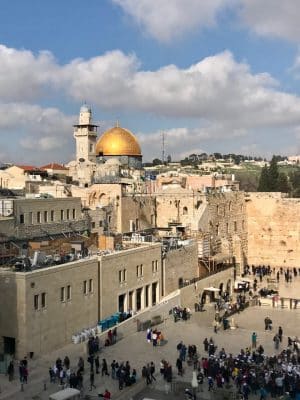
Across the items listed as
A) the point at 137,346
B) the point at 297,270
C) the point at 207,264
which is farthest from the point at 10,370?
the point at 297,270

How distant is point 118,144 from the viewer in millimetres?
54594

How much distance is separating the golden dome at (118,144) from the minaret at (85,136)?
0.83m

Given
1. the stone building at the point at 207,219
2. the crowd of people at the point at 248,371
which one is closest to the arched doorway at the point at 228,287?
the stone building at the point at 207,219

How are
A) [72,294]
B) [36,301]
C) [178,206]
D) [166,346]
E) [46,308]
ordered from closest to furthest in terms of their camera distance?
[36,301] → [46,308] → [72,294] → [166,346] → [178,206]

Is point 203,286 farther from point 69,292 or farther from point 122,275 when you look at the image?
point 69,292

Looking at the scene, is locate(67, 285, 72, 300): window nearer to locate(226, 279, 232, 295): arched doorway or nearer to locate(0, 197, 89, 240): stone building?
locate(0, 197, 89, 240): stone building

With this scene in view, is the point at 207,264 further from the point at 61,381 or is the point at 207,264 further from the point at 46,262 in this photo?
the point at 61,381

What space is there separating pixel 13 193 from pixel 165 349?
18.9 m

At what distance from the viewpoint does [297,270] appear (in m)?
43.4

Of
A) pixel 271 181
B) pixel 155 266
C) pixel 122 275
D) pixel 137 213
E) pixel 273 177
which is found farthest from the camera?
pixel 273 177

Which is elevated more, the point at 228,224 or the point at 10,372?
the point at 228,224

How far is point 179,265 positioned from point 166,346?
9.48 m

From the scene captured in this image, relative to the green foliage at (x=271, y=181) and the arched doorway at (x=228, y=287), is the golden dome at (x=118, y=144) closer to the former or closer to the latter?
the green foliage at (x=271, y=181)

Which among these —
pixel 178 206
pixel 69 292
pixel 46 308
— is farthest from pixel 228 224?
pixel 46 308
